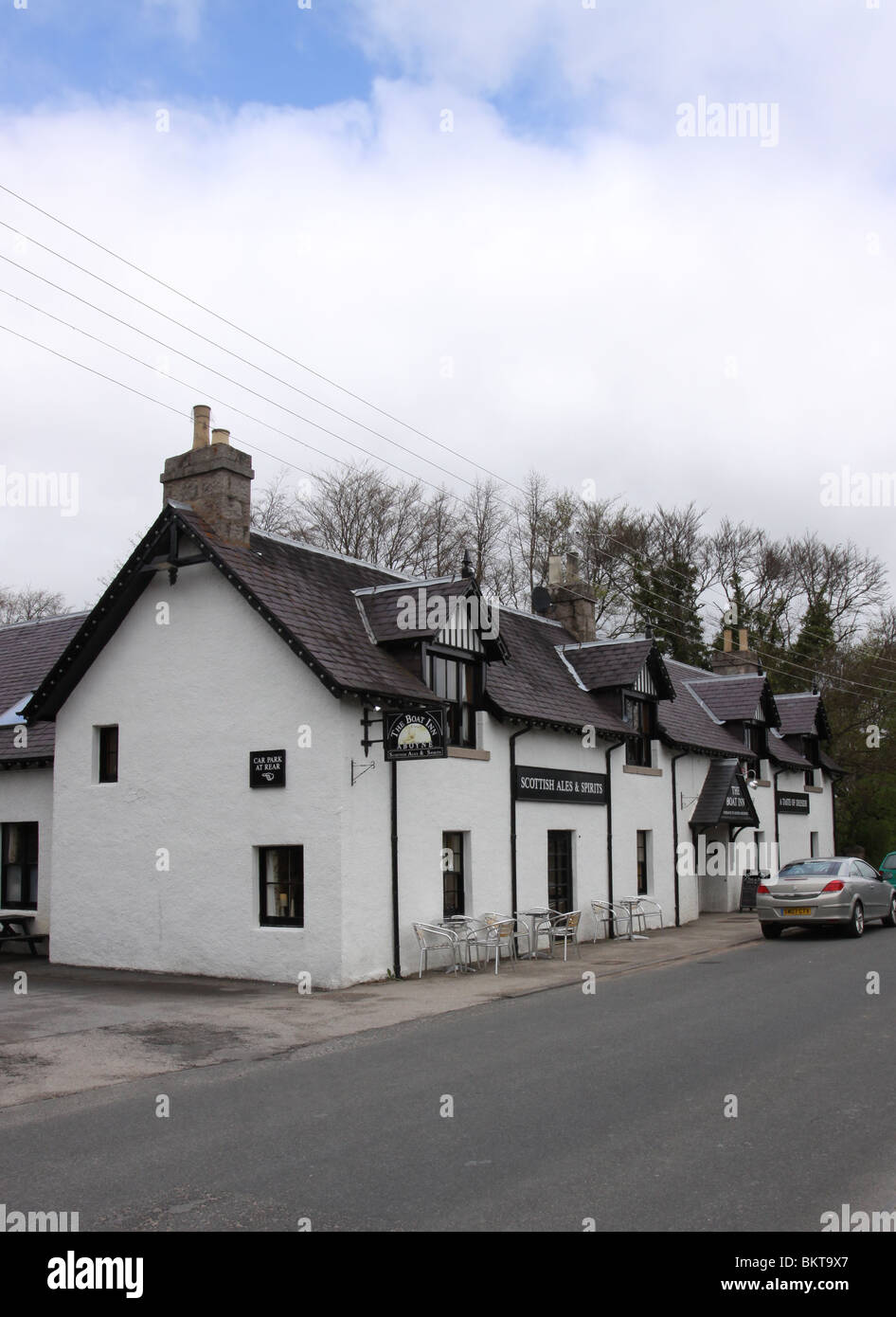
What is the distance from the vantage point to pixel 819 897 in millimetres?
20469

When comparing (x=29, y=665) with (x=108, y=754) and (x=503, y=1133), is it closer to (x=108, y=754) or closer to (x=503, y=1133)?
(x=108, y=754)

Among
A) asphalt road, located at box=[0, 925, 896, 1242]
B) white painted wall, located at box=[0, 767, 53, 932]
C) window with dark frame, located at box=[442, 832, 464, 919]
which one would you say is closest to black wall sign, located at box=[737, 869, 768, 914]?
window with dark frame, located at box=[442, 832, 464, 919]

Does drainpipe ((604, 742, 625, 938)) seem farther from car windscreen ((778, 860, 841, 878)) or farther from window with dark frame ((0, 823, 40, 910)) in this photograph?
window with dark frame ((0, 823, 40, 910))

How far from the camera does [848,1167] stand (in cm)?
633

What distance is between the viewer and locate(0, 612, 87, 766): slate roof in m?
20.2

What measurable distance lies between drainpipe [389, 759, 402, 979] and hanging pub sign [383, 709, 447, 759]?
1.97 feet

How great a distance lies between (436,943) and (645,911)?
820cm

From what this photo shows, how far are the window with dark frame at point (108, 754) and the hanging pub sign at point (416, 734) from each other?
5296 mm

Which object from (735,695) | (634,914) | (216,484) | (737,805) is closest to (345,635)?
(216,484)

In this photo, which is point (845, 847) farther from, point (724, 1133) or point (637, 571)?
point (724, 1133)

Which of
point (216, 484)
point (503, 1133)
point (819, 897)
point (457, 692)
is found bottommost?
point (819, 897)

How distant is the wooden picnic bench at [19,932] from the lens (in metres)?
19.2
